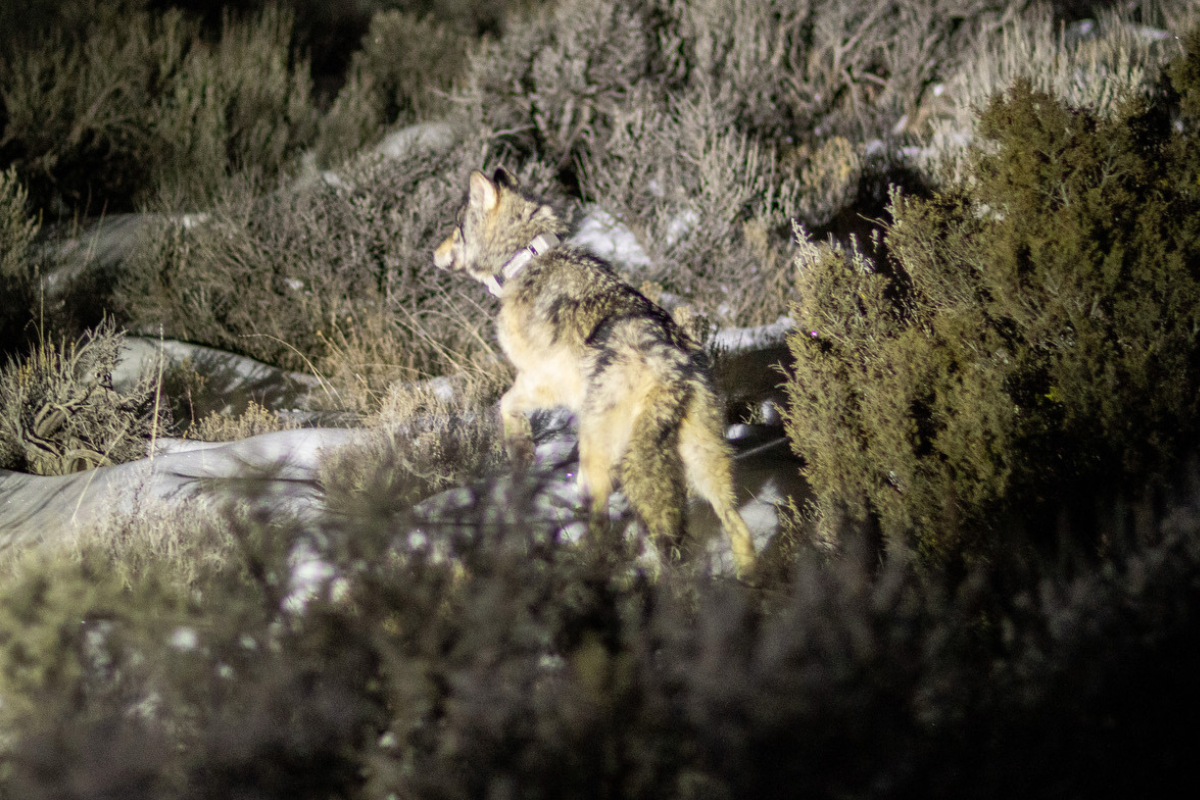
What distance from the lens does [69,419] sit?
4.98 m

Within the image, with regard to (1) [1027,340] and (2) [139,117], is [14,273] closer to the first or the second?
(2) [139,117]

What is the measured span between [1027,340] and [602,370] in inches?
75.4

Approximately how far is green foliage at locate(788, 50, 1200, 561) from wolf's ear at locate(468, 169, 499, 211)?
87.2 inches

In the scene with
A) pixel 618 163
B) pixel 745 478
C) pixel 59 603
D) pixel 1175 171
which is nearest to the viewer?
pixel 59 603

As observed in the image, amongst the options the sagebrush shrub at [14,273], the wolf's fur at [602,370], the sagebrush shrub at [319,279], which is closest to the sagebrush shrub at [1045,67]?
the wolf's fur at [602,370]

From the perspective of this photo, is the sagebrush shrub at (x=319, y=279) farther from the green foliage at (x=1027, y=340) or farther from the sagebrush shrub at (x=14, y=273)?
the green foliage at (x=1027, y=340)

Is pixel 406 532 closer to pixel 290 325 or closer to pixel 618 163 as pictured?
pixel 290 325

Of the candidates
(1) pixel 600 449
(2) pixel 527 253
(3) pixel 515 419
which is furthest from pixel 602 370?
(2) pixel 527 253

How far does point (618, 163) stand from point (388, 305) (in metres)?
3.40

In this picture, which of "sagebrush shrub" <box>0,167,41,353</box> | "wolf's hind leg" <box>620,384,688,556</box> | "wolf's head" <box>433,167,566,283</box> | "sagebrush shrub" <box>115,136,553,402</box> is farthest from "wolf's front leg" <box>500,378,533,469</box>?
"sagebrush shrub" <box>0,167,41,353</box>

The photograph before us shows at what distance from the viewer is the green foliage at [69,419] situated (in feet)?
16.0

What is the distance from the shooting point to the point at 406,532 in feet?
7.34

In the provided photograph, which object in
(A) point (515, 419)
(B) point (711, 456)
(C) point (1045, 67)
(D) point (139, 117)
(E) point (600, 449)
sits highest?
(C) point (1045, 67)

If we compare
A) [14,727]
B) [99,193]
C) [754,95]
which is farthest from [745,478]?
[99,193]
